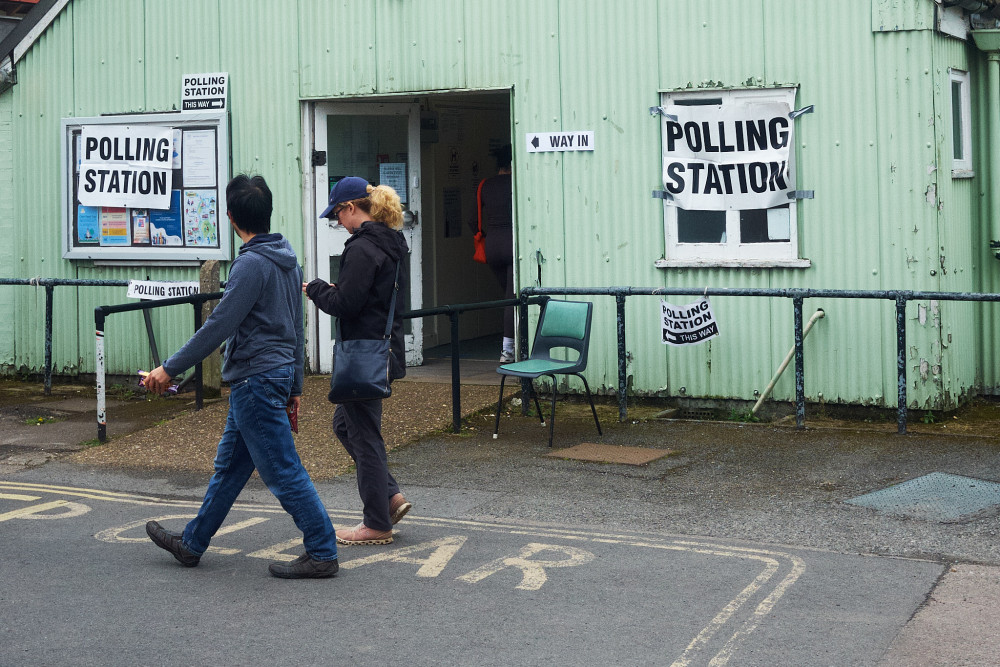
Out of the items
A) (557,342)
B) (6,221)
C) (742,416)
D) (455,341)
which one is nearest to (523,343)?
(557,342)

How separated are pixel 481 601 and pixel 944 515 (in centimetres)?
293

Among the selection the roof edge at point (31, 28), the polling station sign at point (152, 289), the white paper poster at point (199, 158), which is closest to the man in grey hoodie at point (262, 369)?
the polling station sign at point (152, 289)

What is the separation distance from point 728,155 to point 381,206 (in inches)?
178

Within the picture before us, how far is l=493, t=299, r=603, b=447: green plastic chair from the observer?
949cm

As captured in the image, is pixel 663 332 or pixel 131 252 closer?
pixel 663 332

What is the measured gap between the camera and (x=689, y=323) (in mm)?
10773

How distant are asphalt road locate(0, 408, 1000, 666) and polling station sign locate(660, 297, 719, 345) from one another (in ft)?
5.37

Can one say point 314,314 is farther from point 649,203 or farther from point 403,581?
point 403,581

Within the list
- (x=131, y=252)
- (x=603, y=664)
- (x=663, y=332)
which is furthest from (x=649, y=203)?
(x=603, y=664)

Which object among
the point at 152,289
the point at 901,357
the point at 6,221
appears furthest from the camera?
the point at 6,221

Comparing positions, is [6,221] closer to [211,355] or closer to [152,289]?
[152,289]

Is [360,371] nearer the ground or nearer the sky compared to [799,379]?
nearer the sky

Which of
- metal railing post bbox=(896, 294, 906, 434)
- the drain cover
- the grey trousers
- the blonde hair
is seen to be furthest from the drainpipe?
the grey trousers

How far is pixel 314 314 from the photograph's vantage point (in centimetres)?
1255
